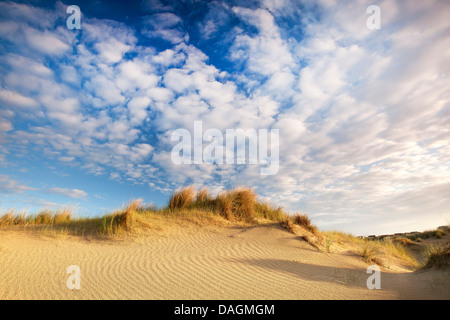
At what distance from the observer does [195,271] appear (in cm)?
596

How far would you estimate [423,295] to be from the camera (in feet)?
14.3

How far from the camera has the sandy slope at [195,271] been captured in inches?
187

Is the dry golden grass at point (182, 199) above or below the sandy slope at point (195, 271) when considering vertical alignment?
above

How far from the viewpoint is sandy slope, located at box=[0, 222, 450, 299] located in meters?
4.76

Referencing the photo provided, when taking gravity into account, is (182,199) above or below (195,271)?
above

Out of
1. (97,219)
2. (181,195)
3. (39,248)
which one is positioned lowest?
(39,248)

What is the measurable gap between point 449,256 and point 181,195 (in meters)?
9.15

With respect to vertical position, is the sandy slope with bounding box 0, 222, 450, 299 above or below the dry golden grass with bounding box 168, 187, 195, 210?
below

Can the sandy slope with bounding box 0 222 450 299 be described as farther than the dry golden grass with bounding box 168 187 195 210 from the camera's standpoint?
No

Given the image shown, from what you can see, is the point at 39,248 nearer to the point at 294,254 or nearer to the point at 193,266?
the point at 193,266

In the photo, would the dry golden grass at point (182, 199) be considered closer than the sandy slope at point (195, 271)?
No

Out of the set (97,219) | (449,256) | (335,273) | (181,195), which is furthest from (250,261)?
(97,219)

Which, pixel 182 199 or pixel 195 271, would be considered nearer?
pixel 195 271
